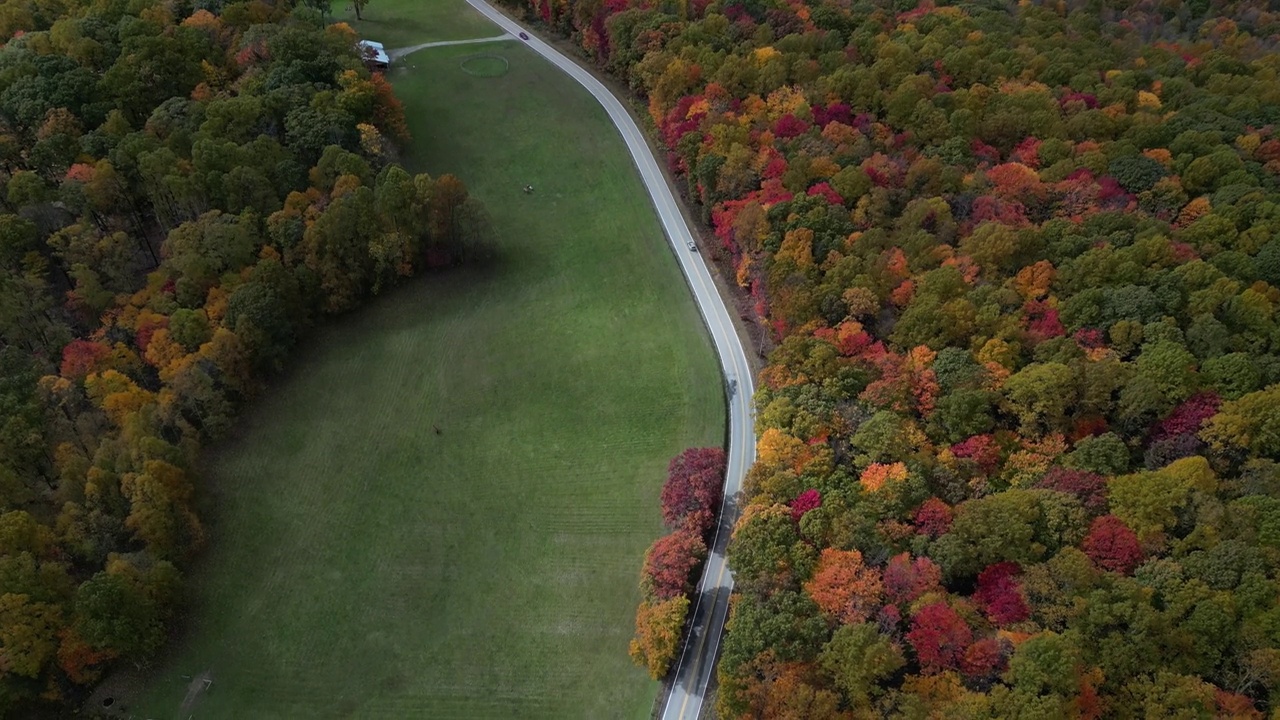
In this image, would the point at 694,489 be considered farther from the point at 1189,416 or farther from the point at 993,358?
the point at 1189,416

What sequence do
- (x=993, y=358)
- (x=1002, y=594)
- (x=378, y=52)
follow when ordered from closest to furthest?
(x=1002, y=594) < (x=993, y=358) < (x=378, y=52)

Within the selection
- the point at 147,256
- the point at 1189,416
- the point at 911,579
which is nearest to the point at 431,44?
the point at 147,256

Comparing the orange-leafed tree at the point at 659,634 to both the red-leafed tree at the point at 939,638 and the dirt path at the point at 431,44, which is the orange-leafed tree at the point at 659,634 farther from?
the dirt path at the point at 431,44

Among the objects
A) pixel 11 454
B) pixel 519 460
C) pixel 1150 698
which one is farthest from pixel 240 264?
pixel 1150 698

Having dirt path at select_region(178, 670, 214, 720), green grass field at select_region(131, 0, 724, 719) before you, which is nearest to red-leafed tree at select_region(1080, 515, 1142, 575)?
green grass field at select_region(131, 0, 724, 719)

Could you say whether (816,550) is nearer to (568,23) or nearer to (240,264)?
(240,264)
